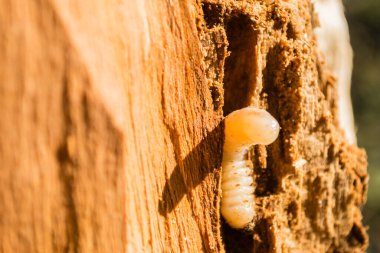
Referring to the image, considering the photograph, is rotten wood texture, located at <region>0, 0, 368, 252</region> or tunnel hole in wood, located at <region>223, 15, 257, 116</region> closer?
rotten wood texture, located at <region>0, 0, 368, 252</region>

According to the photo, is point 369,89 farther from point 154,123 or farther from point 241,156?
point 154,123

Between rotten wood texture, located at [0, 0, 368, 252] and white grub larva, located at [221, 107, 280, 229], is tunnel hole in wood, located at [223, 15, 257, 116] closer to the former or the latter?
rotten wood texture, located at [0, 0, 368, 252]

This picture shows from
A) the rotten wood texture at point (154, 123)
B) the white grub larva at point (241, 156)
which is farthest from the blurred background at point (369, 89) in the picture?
the white grub larva at point (241, 156)

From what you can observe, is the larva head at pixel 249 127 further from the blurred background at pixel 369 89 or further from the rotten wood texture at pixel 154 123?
the blurred background at pixel 369 89

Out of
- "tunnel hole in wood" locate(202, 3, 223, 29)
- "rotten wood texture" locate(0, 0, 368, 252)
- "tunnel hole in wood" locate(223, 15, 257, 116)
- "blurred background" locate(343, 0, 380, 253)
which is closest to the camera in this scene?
"rotten wood texture" locate(0, 0, 368, 252)

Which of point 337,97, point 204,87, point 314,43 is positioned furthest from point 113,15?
point 337,97

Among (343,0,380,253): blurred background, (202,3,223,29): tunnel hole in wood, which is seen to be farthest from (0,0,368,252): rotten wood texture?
(343,0,380,253): blurred background
